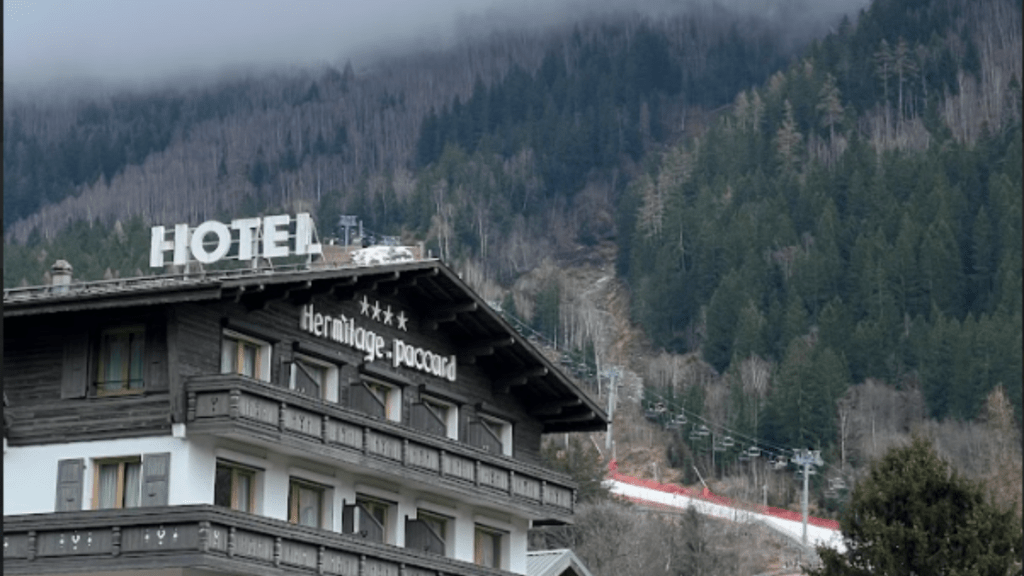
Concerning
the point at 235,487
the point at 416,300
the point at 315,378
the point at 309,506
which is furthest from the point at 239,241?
the point at 416,300

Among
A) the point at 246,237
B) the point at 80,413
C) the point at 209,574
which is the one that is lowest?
the point at 209,574

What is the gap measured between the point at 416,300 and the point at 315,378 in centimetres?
483

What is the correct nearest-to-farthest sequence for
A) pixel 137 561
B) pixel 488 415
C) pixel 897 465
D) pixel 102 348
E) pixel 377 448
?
pixel 137 561
pixel 102 348
pixel 377 448
pixel 488 415
pixel 897 465

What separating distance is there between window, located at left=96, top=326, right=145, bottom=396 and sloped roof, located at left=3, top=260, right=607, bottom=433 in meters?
1.03

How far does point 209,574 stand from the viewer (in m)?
41.2

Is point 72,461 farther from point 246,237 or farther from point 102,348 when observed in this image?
point 246,237

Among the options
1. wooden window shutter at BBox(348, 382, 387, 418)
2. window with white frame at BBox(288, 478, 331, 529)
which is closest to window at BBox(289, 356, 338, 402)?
wooden window shutter at BBox(348, 382, 387, 418)

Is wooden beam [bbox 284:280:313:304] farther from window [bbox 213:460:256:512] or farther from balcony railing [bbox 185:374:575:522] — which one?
window [bbox 213:460:256:512]

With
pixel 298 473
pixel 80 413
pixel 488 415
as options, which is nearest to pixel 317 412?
pixel 298 473

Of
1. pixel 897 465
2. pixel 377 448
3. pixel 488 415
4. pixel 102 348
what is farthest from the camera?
pixel 897 465

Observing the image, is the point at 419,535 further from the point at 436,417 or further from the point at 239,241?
the point at 239,241

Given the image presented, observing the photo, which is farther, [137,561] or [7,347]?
[7,347]

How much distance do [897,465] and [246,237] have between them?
2209 centimetres

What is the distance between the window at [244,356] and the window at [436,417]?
243 inches
